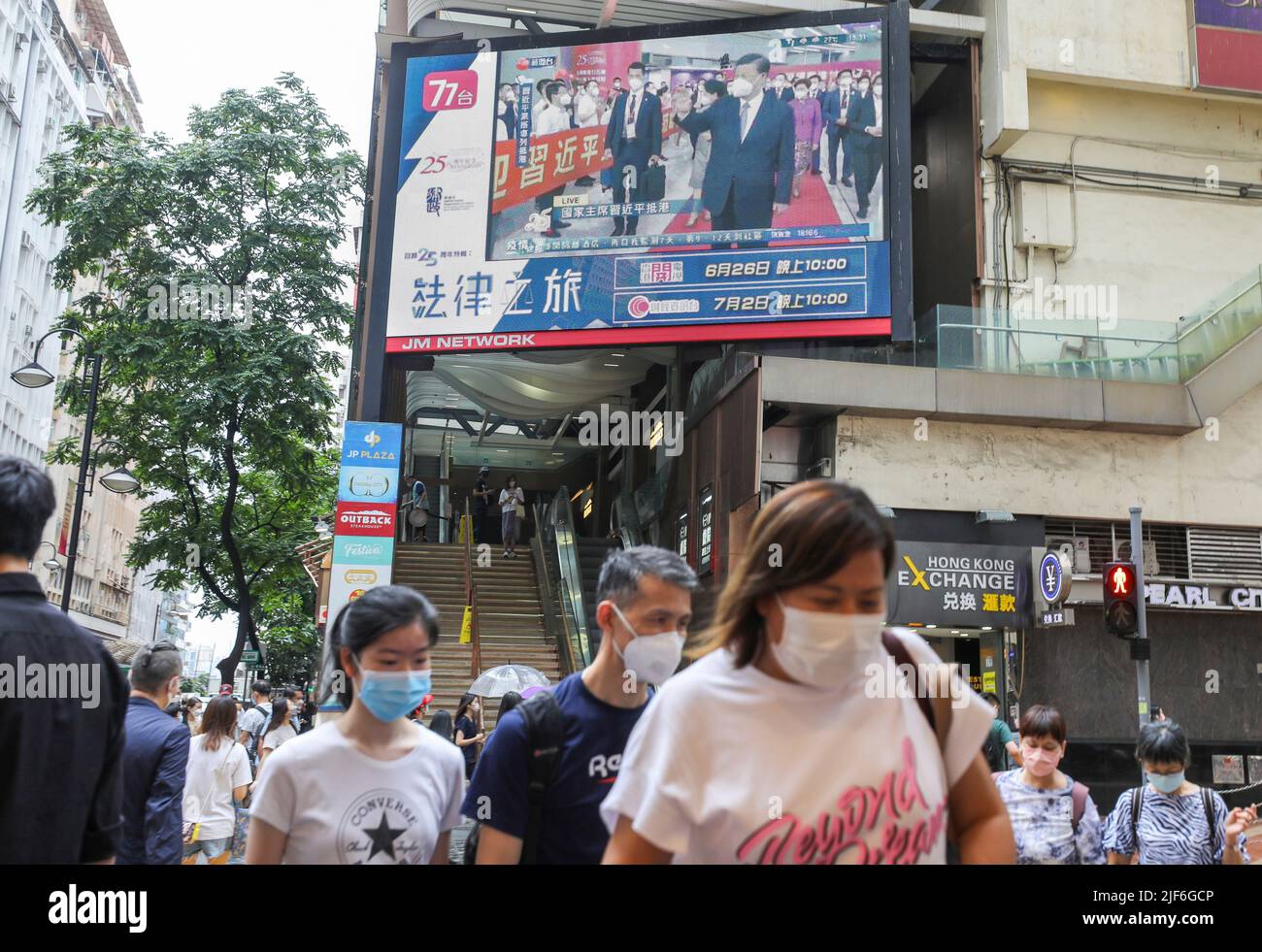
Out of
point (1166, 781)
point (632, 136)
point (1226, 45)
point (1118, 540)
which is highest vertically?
point (1226, 45)

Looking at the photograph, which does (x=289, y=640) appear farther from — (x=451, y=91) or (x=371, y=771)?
(x=371, y=771)

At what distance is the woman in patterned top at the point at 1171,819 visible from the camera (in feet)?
16.4

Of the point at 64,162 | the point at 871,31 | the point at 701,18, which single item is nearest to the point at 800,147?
the point at 871,31

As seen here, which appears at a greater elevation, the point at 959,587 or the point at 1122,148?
the point at 1122,148

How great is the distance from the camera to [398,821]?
2.85 m

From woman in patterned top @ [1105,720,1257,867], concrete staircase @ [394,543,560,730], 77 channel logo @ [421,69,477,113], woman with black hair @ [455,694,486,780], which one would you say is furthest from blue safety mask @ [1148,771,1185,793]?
77 channel logo @ [421,69,477,113]

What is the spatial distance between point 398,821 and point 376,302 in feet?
58.3

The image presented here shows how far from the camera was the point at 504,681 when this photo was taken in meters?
14.4

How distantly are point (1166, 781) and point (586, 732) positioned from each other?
10.8ft

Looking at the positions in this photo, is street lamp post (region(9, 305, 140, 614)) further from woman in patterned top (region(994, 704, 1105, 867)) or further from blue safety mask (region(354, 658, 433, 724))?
→ blue safety mask (region(354, 658, 433, 724))

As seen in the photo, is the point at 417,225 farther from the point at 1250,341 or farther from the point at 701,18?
the point at 1250,341

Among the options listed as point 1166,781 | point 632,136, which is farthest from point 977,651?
point 1166,781

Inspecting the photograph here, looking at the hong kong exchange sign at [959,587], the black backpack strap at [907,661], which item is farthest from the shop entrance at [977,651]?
the black backpack strap at [907,661]
